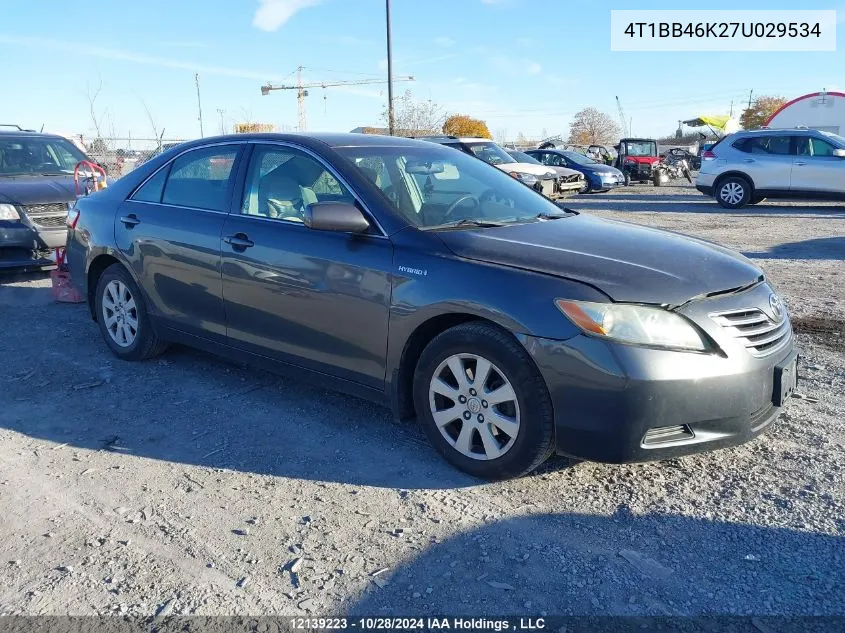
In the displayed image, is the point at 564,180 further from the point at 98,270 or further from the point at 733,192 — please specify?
the point at 98,270

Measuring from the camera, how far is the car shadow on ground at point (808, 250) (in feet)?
32.9

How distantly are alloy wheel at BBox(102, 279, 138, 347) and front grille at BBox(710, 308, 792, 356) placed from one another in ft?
12.8

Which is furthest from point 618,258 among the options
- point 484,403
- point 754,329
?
point 484,403

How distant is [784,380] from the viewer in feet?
11.5

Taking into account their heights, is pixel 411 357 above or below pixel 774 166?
below

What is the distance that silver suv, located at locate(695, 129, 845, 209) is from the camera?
16.2m

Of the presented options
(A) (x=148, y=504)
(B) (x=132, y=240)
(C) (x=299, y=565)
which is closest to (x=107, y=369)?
(B) (x=132, y=240)

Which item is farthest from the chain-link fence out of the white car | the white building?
the white building

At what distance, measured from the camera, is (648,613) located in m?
2.61

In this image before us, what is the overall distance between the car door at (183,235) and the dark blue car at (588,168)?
783 inches

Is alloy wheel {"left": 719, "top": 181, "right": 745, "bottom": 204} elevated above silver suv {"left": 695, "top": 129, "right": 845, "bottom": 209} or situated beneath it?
situated beneath

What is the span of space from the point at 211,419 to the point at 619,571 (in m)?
2.53

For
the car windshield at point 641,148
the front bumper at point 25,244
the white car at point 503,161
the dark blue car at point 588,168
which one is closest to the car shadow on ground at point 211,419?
the front bumper at point 25,244

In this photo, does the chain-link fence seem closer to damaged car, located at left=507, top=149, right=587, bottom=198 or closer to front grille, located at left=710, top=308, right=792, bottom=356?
damaged car, located at left=507, top=149, right=587, bottom=198
